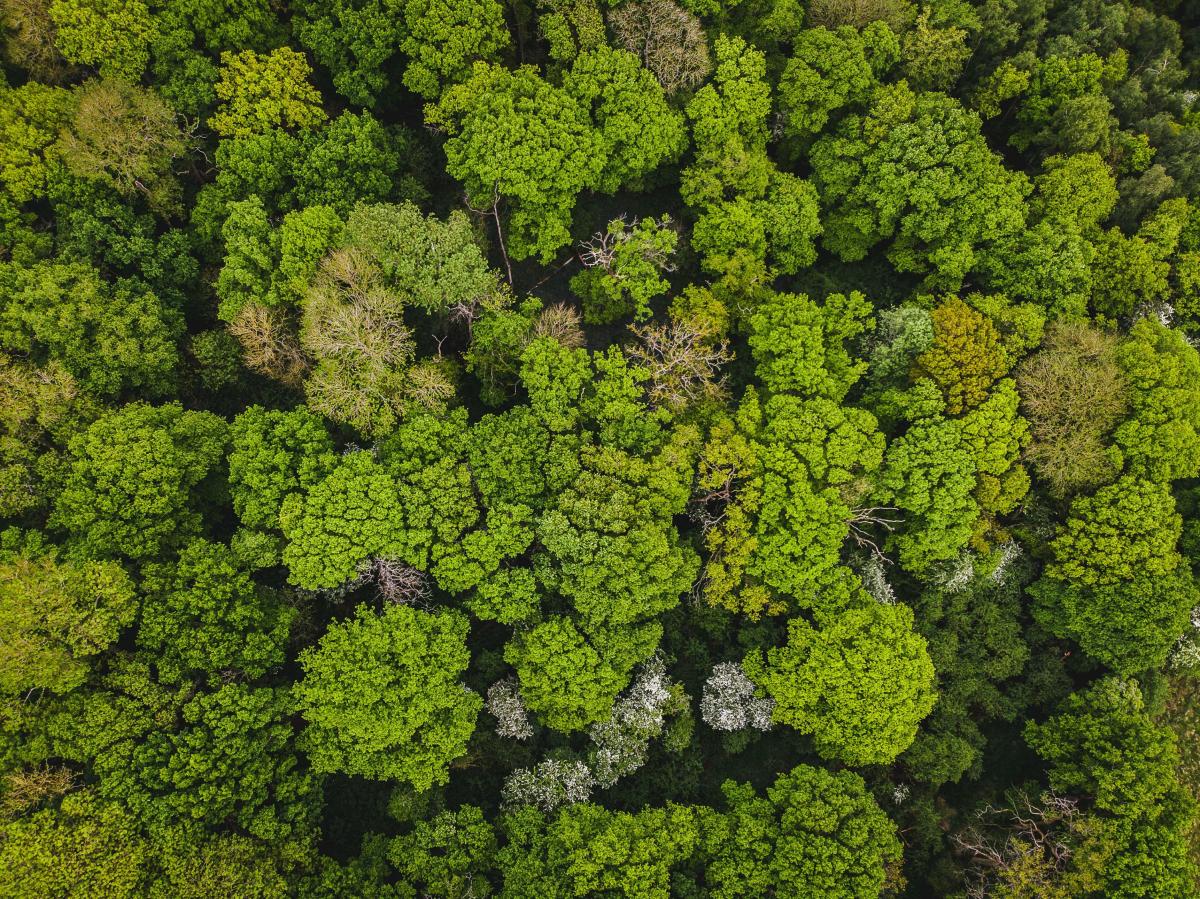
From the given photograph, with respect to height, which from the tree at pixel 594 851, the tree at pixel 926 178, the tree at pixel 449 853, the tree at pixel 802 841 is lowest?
the tree at pixel 449 853

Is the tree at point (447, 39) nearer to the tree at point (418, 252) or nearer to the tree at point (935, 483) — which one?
the tree at point (418, 252)

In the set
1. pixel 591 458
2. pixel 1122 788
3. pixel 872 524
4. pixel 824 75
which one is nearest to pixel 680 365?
pixel 591 458

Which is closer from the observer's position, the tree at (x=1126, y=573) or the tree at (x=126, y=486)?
the tree at (x=126, y=486)

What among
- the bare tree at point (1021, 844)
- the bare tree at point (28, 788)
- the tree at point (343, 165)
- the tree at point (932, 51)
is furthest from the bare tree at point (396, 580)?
the tree at point (932, 51)

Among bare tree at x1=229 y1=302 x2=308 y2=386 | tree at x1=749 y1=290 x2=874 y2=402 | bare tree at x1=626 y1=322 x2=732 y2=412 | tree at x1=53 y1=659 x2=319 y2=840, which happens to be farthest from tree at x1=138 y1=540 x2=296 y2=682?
tree at x1=749 y1=290 x2=874 y2=402

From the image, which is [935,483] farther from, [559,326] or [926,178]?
[559,326]

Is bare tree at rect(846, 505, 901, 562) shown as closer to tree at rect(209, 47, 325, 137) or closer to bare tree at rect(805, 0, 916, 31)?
bare tree at rect(805, 0, 916, 31)
